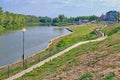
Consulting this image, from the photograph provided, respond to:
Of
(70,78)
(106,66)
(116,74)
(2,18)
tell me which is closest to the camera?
(116,74)

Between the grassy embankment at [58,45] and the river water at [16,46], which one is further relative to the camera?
the river water at [16,46]

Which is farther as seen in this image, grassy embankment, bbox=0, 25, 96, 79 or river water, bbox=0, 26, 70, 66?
river water, bbox=0, 26, 70, 66

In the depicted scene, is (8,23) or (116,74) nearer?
(116,74)

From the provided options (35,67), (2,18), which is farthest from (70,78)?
(2,18)

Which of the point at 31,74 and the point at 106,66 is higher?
the point at 106,66

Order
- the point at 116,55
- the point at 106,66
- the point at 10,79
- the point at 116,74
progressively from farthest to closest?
the point at 10,79 < the point at 116,55 < the point at 106,66 < the point at 116,74

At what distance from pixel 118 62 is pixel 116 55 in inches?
100

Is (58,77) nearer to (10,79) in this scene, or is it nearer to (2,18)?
(10,79)

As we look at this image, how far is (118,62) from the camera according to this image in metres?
18.2

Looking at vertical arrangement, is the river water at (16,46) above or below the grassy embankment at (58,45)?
below

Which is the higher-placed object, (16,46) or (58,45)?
(58,45)

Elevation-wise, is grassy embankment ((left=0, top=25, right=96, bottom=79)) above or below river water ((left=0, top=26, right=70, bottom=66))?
above

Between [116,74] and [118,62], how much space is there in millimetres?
3161

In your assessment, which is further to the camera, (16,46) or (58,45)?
(16,46)
